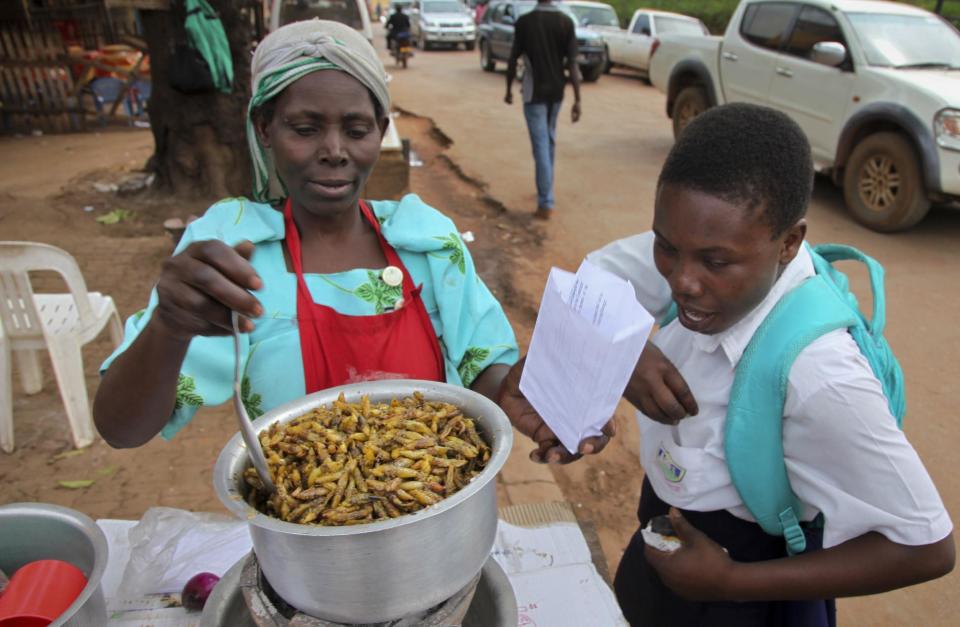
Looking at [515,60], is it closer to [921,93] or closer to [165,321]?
[921,93]

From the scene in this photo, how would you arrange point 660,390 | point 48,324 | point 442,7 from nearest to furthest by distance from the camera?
point 660,390 < point 48,324 < point 442,7

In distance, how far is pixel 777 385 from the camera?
119cm

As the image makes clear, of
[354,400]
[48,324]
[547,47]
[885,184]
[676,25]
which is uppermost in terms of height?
[354,400]

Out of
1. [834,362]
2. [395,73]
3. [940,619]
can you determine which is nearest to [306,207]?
[834,362]

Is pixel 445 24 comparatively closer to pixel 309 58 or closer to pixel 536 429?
pixel 309 58

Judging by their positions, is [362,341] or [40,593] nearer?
[40,593]

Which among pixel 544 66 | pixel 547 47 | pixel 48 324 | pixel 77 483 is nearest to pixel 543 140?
pixel 544 66

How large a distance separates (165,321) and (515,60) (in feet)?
22.7

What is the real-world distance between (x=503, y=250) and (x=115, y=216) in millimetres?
4119

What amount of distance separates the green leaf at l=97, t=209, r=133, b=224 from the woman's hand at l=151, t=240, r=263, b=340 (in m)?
6.54

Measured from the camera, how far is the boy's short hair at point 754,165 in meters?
1.18

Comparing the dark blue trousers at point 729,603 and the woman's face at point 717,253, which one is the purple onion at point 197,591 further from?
the woman's face at point 717,253

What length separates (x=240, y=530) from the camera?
5.97ft

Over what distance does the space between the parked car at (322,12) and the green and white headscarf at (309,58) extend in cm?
747
